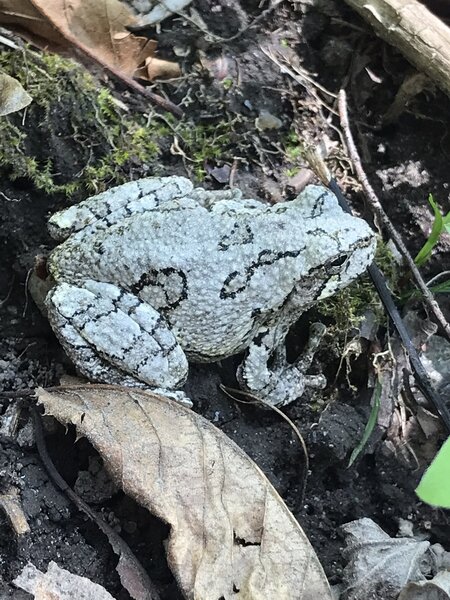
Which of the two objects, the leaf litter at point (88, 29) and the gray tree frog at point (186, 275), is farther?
the leaf litter at point (88, 29)

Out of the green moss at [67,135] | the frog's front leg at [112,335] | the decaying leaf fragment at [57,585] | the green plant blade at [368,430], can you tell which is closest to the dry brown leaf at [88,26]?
the green moss at [67,135]

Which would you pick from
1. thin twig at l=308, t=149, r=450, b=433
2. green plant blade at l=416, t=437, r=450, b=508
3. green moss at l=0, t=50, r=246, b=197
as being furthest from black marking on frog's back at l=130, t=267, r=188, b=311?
green plant blade at l=416, t=437, r=450, b=508

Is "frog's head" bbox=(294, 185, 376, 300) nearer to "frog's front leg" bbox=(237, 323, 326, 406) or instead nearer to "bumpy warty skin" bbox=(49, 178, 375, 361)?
"bumpy warty skin" bbox=(49, 178, 375, 361)

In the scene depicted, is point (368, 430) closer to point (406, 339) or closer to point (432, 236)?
point (406, 339)

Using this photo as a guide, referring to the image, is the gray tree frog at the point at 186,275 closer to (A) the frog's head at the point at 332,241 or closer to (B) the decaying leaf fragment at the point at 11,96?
(A) the frog's head at the point at 332,241

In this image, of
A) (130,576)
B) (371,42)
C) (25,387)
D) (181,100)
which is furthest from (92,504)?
(371,42)

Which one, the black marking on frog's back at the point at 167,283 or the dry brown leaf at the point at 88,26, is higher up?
the dry brown leaf at the point at 88,26

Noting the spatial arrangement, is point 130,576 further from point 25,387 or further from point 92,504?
point 25,387
